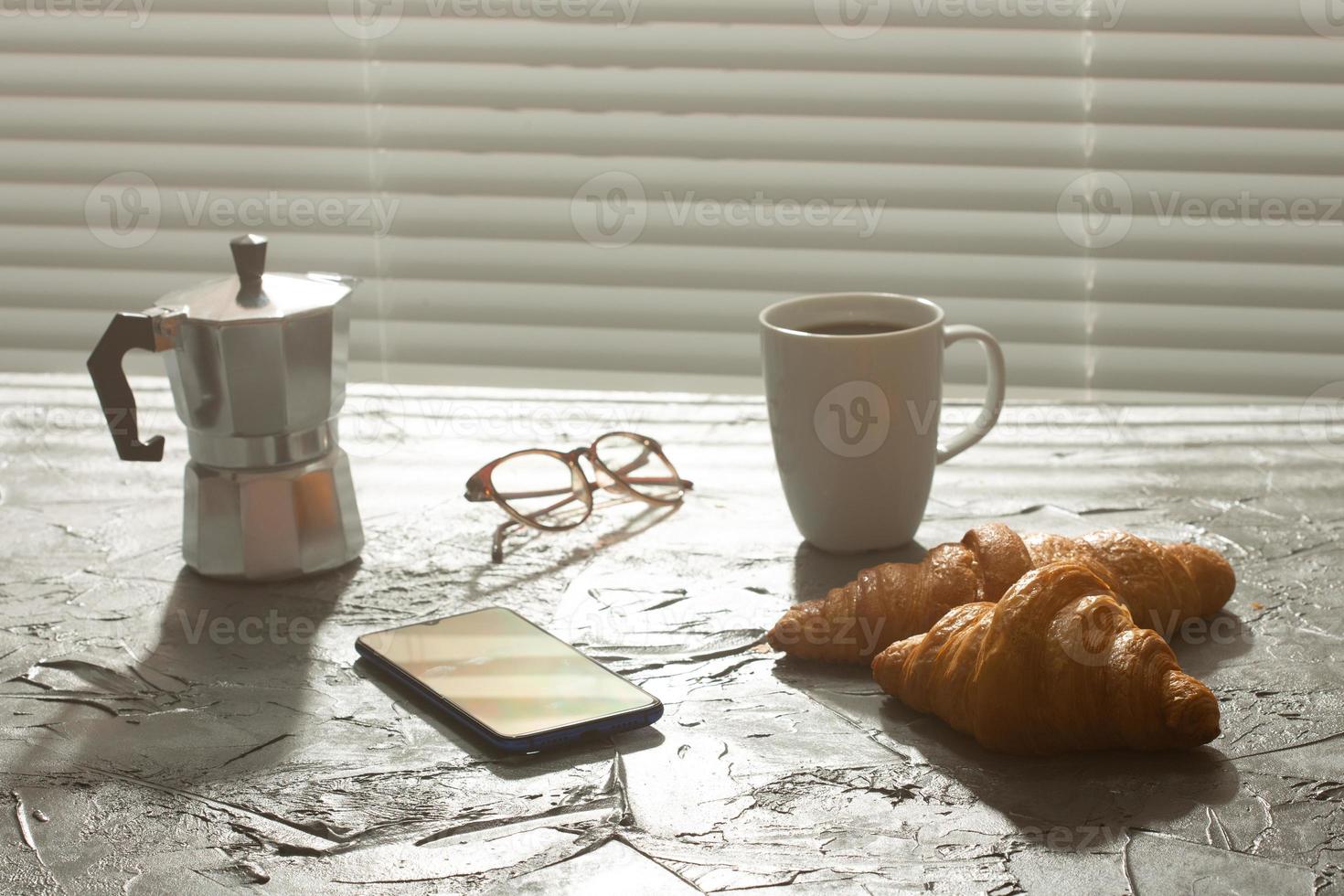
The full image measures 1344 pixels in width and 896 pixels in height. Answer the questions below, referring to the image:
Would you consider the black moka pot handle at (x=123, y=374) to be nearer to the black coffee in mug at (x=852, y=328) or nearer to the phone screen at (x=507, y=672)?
the phone screen at (x=507, y=672)

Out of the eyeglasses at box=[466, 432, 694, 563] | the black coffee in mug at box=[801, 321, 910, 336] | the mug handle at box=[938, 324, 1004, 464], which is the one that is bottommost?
the eyeglasses at box=[466, 432, 694, 563]

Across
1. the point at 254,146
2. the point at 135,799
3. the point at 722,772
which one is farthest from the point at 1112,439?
the point at 254,146

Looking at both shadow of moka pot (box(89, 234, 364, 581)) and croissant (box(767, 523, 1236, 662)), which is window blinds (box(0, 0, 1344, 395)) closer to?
shadow of moka pot (box(89, 234, 364, 581))

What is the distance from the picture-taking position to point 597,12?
5.57 ft

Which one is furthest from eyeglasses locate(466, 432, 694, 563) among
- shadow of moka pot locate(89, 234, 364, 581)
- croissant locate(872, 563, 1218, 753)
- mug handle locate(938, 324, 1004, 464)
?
croissant locate(872, 563, 1218, 753)

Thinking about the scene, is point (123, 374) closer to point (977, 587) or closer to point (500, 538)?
point (500, 538)

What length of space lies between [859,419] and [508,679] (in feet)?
1.07

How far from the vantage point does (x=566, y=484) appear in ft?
3.87

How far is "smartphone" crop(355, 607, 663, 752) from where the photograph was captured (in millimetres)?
747

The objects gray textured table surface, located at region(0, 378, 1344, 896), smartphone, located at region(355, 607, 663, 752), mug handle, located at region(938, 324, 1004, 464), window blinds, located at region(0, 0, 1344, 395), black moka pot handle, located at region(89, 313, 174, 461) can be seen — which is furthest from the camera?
window blinds, located at region(0, 0, 1344, 395)

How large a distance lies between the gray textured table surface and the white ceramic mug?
0.12ft

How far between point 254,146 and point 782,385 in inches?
41.9

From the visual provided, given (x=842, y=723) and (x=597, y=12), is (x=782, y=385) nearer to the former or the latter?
(x=842, y=723)

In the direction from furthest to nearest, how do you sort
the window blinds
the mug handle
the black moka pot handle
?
the window blinds, the mug handle, the black moka pot handle
